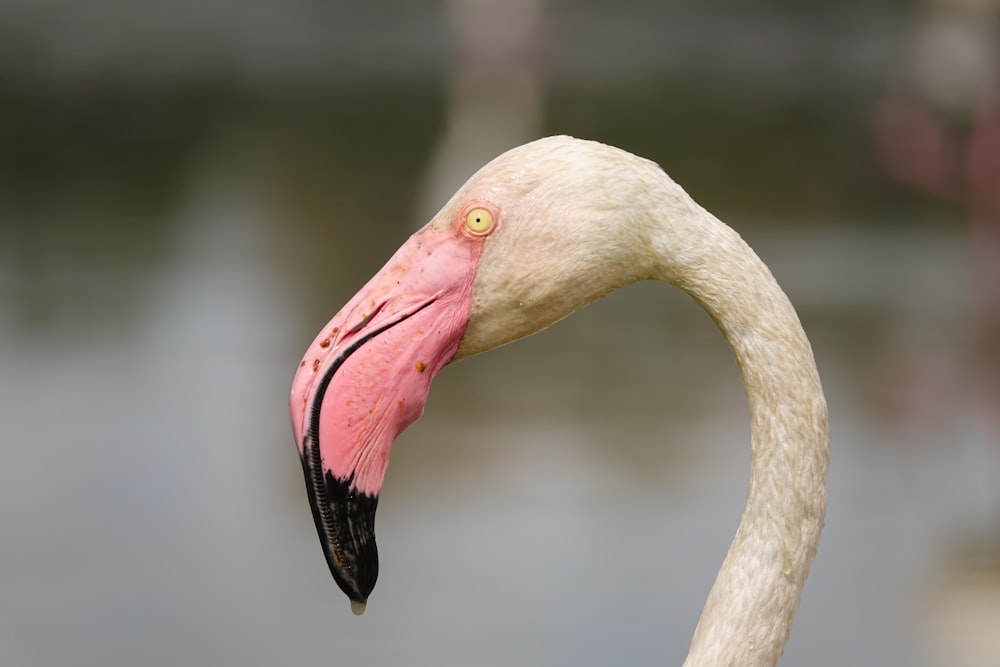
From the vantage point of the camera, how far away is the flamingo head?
1579 millimetres

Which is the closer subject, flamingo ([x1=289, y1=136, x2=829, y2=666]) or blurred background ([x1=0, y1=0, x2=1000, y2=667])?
flamingo ([x1=289, y1=136, x2=829, y2=666])

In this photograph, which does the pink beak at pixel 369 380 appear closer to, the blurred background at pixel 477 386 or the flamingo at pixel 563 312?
the flamingo at pixel 563 312

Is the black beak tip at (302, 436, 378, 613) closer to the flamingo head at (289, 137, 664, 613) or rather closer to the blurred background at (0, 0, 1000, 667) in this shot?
the flamingo head at (289, 137, 664, 613)

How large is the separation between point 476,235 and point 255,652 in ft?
9.39

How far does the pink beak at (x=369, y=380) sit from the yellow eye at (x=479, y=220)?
1cm

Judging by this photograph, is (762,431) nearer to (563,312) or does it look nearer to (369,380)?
(563,312)

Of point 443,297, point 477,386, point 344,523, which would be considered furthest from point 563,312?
point 477,386

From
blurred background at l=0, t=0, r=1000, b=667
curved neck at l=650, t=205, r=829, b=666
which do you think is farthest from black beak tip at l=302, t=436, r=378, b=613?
blurred background at l=0, t=0, r=1000, b=667

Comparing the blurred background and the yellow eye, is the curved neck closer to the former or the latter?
the yellow eye

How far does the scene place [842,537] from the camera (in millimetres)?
4957

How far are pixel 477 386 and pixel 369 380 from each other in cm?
476

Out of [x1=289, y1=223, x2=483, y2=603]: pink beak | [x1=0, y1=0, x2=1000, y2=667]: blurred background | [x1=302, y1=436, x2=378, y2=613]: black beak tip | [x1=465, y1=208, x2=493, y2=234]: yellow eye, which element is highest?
[x1=465, y1=208, x2=493, y2=234]: yellow eye

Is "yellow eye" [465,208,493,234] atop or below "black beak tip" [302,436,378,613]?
atop

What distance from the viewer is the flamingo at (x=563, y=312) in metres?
1.59
